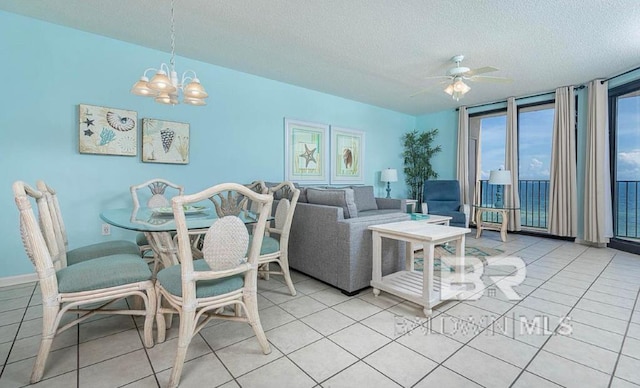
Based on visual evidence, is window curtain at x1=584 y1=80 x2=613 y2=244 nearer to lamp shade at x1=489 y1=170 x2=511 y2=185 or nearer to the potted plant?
lamp shade at x1=489 y1=170 x2=511 y2=185

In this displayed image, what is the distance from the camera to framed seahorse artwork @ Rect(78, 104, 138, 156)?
288cm

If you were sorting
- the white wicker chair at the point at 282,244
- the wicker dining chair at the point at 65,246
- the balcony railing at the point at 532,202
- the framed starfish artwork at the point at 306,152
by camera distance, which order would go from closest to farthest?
1. the wicker dining chair at the point at 65,246
2. the white wicker chair at the point at 282,244
3. the framed starfish artwork at the point at 306,152
4. the balcony railing at the point at 532,202

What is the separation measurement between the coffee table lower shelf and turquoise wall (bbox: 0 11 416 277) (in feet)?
7.81

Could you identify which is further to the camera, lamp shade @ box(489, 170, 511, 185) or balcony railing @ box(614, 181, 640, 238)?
lamp shade @ box(489, 170, 511, 185)

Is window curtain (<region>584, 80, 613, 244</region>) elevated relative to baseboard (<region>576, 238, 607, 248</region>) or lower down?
elevated

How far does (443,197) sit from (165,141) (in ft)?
15.0

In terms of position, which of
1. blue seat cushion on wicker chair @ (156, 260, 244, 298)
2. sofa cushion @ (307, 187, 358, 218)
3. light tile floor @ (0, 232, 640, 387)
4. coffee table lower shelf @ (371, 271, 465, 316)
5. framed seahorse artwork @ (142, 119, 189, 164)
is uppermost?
framed seahorse artwork @ (142, 119, 189, 164)

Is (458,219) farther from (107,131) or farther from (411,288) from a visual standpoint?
(107,131)

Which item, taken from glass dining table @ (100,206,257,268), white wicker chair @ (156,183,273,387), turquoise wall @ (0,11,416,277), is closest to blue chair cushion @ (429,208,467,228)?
turquoise wall @ (0,11,416,277)

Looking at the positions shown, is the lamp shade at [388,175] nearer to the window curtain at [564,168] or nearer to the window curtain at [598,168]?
the window curtain at [564,168]

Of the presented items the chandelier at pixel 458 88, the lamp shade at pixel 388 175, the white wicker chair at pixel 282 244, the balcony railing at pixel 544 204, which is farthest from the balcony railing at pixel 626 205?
the white wicker chair at pixel 282 244

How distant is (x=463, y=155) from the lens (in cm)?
577

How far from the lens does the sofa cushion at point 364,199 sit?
482 cm

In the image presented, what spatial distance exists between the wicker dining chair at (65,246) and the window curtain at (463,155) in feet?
18.2
